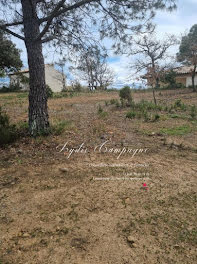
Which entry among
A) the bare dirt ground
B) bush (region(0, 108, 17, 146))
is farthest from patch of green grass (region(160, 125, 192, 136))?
bush (region(0, 108, 17, 146))

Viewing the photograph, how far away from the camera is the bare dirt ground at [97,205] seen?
121 centimetres

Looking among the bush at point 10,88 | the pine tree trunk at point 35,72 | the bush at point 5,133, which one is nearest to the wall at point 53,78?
the bush at point 10,88

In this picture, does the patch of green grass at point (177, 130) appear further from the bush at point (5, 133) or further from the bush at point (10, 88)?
the bush at point (10, 88)

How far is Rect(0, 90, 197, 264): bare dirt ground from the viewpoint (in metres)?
1.21

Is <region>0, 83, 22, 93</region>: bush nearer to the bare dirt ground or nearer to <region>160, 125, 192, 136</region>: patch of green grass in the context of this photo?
the bare dirt ground

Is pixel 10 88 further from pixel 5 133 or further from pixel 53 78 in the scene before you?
pixel 5 133

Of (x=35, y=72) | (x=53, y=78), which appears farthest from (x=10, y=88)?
(x=35, y=72)

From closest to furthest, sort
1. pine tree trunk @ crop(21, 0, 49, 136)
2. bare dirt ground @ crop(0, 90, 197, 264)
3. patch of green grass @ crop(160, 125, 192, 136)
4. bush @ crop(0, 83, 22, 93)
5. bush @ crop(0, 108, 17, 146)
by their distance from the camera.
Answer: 1. bare dirt ground @ crop(0, 90, 197, 264)
2. bush @ crop(0, 108, 17, 146)
3. pine tree trunk @ crop(21, 0, 49, 136)
4. patch of green grass @ crop(160, 125, 192, 136)
5. bush @ crop(0, 83, 22, 93)

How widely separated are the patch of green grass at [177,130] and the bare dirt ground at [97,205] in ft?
2.13

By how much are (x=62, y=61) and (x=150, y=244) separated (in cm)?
341

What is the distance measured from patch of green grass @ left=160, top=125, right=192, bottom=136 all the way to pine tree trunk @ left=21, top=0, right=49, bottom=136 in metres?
2.58

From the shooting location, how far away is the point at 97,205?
5.44 ft

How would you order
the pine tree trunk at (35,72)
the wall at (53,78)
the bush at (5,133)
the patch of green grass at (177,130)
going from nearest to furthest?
the bush at (5,133), the pine tree trunk at (35,72), the patch of green grass at (177,130), the wall at (53,78)

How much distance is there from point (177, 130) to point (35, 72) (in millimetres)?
3282
